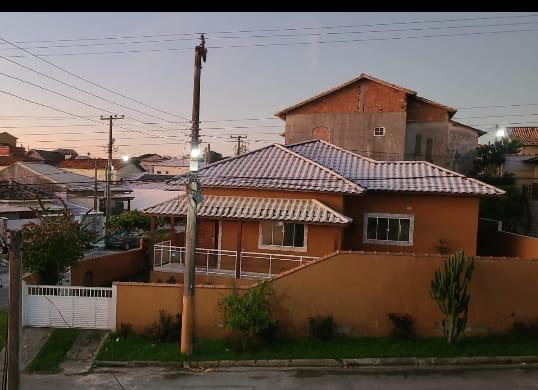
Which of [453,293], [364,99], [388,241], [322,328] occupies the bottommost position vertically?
[322,328]

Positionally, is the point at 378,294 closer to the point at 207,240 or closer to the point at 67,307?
the point at 207,240

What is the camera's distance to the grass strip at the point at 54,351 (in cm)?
1226

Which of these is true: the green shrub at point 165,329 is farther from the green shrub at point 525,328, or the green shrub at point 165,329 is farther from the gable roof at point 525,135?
the gable roof at point 525,135

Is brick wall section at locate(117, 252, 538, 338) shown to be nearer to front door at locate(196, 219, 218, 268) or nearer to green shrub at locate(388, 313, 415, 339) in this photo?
green shrub at locate(388, 313, 415, 339)

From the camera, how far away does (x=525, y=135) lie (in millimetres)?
46375

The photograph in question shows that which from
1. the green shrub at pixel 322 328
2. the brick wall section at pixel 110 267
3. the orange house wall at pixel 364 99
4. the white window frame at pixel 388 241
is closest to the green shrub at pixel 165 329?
the green shrub at pixel 322 328

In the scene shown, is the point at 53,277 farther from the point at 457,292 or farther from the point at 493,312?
the point at 493,312

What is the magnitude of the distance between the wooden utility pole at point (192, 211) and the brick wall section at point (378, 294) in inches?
27.3

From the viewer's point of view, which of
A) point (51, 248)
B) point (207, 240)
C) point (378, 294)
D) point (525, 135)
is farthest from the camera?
point (525, 135)

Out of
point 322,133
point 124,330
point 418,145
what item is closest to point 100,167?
point 322,133

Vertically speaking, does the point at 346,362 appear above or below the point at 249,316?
below

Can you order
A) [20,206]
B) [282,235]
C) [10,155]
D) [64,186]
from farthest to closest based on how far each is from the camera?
[10,155] < [64,186] < [20,206] < [282,235]

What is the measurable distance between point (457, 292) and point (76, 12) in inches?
484

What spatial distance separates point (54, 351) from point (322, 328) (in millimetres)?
7648
